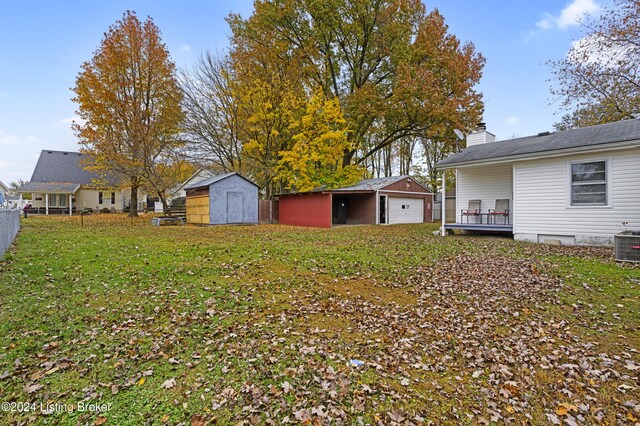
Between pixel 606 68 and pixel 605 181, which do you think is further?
pixel 606 68

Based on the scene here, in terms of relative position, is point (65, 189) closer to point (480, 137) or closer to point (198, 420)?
point (480, 137)

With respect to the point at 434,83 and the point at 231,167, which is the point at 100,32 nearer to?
the point at 231,167

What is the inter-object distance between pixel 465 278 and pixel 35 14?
1647 centimetres

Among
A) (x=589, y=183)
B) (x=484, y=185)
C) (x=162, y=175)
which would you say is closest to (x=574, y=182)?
(x=589, y=183)

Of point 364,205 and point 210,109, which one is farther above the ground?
point 210,109

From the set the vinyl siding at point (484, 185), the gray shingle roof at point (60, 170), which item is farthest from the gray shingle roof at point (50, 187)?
the vinyl siding at point (484, 185)

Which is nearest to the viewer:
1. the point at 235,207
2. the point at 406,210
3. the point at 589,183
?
the point at 589,183

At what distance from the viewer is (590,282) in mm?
5988

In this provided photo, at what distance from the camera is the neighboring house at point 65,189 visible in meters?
29.6

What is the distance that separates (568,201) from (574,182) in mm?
643

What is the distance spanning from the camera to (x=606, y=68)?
14047 millimetres

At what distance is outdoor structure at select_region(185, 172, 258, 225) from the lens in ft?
62.5

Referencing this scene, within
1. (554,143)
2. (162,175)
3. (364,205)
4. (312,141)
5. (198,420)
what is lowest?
(198,420)

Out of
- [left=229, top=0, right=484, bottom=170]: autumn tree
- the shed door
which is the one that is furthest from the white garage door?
the shed door
